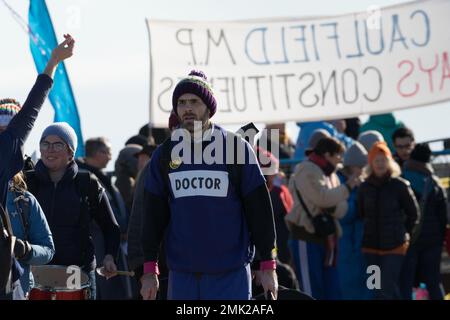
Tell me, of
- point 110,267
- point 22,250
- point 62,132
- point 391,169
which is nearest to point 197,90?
point 22,250

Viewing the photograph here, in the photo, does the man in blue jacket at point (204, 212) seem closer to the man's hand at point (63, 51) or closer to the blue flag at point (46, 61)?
the man's hand at point (63, 51)

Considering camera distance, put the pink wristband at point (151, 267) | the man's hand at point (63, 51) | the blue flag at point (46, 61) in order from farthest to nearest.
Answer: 1. the blue flag at point (46, 61)
2. the pink wristband at point (151, 267)
3. the man's hand at point (63, 51)

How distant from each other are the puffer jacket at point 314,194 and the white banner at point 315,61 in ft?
6.70

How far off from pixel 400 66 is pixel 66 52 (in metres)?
9.64

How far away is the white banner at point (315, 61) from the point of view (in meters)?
18.3

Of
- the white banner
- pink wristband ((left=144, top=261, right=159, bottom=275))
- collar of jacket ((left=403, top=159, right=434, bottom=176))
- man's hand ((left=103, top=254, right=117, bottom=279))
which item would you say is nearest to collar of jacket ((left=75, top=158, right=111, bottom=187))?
man's hand ((left=103, top=254, right=117, bottom=279))

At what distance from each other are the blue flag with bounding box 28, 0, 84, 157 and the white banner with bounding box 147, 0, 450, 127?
2.04 meters

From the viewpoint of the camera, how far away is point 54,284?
36.3 ft

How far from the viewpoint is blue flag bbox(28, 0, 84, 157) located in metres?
15.6

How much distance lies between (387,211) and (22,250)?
7315mm

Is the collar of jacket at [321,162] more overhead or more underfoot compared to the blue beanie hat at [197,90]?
more overhead

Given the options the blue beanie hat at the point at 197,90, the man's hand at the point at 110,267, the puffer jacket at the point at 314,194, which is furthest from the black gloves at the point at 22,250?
the puffer jacket at the point at 314,194

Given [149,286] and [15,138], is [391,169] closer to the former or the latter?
[149,286]
